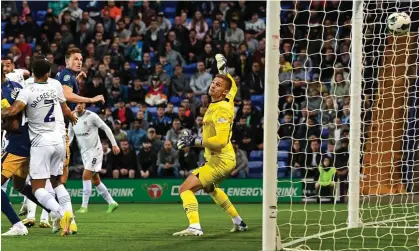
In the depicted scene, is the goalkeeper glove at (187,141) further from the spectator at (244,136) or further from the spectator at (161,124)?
the spectator at (161,124)

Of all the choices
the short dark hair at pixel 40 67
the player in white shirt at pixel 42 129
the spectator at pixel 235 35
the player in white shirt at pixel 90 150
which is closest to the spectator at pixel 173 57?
the spectator at pixel 235 35

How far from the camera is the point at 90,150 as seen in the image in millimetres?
14969

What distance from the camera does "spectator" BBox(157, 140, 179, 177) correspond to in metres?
18.1

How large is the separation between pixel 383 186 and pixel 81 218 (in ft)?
16.8

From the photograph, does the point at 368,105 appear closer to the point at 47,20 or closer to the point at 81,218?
the point at 81,218

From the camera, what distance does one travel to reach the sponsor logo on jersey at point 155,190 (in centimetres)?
1786

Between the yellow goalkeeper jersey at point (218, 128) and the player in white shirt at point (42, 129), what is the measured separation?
1.75 metres

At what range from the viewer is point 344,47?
19172 mm

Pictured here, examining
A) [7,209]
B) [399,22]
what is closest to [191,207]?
[7,209]

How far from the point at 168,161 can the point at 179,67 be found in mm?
2788

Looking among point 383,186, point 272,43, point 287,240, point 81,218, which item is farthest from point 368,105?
point 272,43

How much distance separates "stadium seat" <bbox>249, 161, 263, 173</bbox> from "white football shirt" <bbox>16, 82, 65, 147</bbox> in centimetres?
939

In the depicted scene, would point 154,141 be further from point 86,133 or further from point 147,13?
point 147,13

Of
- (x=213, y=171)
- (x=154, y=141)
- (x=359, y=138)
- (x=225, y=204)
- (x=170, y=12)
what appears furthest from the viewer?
(x=170, y=12)
